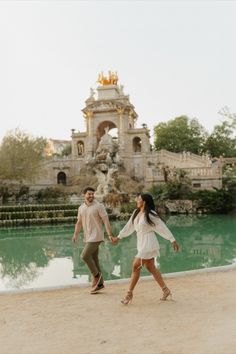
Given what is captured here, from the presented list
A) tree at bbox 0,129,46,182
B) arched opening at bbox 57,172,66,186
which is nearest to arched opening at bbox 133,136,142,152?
→ arched opening at bbox 57,172,66,186

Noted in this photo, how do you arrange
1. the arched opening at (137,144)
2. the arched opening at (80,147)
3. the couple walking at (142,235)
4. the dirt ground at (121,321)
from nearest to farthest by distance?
the dirt ground at (121,321)
the couple walking at (142,235)
the arched opening at (137,144)
the arched opening at (80,147)

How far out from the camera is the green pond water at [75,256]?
888cm

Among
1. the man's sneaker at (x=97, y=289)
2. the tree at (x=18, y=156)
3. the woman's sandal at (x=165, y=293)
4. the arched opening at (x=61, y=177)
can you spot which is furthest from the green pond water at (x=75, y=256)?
the arched opening at (x=61, y=177)

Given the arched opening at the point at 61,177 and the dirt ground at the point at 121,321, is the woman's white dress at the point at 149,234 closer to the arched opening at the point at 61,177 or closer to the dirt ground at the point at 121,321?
the dirt ground at the point at 121,321

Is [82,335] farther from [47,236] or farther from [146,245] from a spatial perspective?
[47,236]

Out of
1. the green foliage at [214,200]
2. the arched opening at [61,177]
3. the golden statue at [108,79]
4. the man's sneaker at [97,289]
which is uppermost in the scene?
the golden statue at [108,79]

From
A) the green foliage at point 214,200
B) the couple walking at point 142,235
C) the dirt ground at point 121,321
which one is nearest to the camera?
the dirt ground at point 121,321

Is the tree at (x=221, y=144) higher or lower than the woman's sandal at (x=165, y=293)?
higher

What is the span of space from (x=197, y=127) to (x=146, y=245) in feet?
171

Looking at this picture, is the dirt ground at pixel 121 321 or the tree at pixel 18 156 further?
the tree at pixel 18 156

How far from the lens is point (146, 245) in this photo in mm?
5418

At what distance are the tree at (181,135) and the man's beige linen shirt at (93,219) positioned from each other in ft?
158

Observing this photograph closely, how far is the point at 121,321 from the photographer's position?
4.61 m

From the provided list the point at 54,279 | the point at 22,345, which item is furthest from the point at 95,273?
the point at 54,279
